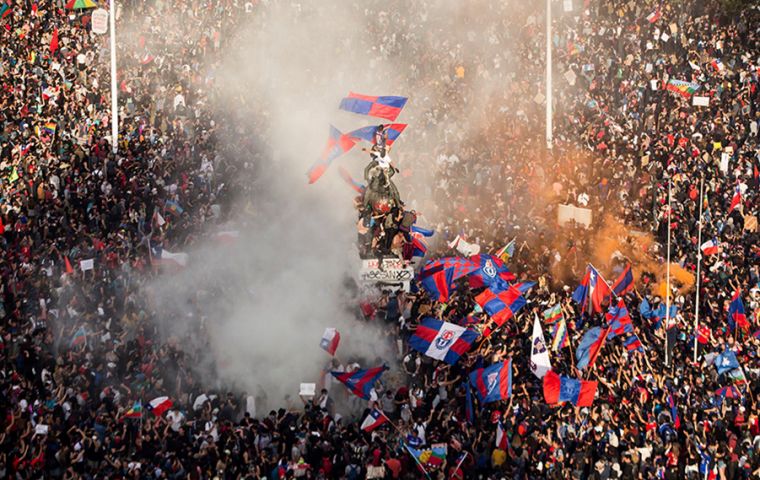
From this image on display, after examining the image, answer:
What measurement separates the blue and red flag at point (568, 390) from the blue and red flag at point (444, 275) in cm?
364

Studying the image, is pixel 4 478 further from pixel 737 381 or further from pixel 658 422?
pixel 737 381

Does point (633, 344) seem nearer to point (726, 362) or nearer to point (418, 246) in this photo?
point (726, 362)

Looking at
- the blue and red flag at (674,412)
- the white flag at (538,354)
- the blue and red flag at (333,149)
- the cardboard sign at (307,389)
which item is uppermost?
the blue and red flag at (333,149)

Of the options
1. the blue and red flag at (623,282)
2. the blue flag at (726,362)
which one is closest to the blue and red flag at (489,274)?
the blue and red flag at (623,282)

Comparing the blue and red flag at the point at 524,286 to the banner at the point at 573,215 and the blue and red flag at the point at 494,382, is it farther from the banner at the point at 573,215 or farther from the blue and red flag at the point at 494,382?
the banner at the point at 573,215

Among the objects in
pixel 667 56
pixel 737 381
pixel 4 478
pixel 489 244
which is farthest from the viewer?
pixel 667 56

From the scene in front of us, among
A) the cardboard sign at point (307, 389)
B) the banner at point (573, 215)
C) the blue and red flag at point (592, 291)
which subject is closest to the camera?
the cardboard sign at point (307, 389)

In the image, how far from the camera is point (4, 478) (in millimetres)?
17219

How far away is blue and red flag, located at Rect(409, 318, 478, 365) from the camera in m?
19.9

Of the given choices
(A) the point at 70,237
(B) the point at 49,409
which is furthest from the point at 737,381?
(A) the point at 70,237

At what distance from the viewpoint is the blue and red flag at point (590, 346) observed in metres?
19.7

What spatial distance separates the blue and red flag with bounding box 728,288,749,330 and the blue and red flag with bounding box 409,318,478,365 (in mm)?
5015

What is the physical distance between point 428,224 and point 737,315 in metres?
7.39

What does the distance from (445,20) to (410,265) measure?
1411cm
